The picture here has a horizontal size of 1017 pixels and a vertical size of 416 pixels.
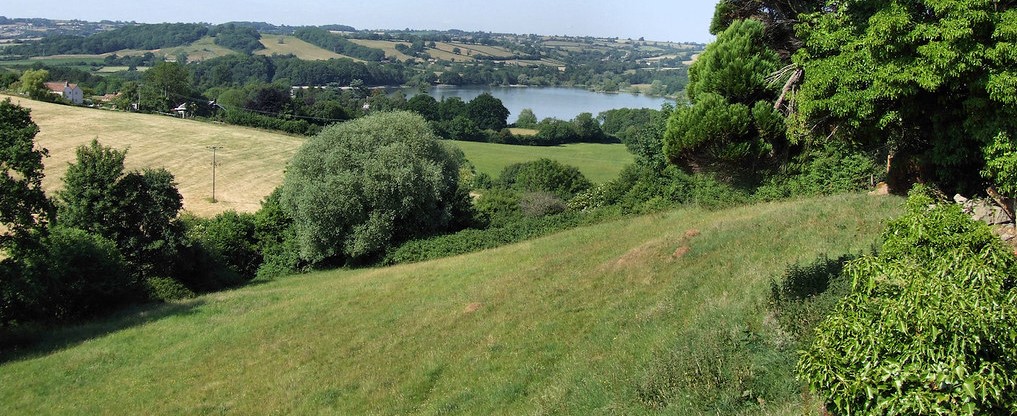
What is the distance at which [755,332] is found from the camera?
30.7 feet

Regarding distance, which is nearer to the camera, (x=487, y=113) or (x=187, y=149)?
(x=187, y=149)

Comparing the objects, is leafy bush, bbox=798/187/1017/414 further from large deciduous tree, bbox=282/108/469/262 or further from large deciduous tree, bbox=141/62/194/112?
large deciduous tree, bbox=141/62/194/112

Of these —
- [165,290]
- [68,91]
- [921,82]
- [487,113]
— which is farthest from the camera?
[68,91]

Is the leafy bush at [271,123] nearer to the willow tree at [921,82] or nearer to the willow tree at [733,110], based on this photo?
the willow tree at [733,110]

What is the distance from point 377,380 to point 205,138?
71624 mm

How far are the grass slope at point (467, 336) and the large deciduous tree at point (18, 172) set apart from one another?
153 inches

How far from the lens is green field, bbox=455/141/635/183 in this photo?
7269 cm

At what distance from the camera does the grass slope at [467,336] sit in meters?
11.0

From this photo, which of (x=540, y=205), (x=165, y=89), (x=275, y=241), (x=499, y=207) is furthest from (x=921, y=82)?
(x=165, y=89)

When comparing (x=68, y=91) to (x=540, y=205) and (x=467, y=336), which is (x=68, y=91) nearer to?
(x=540, y=205)

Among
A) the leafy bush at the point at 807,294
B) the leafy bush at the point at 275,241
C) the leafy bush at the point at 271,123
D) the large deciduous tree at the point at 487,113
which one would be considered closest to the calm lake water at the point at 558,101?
the large deciduous tree at the point at 487,113

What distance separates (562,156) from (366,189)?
51.9 meters

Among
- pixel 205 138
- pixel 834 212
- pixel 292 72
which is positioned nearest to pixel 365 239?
pixel 834 212

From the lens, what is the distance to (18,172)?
1980cm
